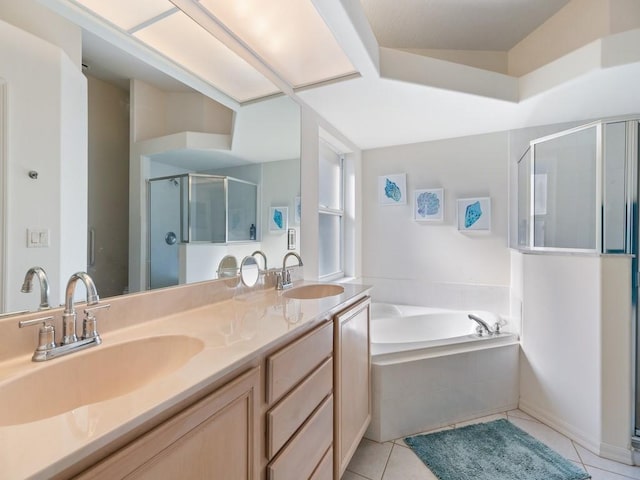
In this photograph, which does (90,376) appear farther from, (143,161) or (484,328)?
(484,328)

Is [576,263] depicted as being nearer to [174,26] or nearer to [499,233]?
[499,233]

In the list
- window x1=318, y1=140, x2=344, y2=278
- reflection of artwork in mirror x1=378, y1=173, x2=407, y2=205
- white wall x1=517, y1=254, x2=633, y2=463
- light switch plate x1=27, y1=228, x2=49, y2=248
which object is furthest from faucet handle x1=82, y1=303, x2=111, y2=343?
reflection of artwork in mirror x1=378, y1=173, x2=407, y2=205

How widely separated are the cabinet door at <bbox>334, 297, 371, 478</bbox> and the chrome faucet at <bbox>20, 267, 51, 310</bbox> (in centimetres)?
101

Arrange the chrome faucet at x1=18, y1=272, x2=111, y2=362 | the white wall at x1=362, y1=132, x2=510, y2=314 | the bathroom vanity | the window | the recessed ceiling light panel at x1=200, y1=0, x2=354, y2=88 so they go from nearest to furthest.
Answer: the bathroom vanity → the chrome faucet at x1=18, y1=272, x2=111, y2=362 → the recessed ceiling light panel at x1=200, y1=0, x2=354, y2=88 → the white wall at x1=362, y1=132, x2=510, y2=314 → the window

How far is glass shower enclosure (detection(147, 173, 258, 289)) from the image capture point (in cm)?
117

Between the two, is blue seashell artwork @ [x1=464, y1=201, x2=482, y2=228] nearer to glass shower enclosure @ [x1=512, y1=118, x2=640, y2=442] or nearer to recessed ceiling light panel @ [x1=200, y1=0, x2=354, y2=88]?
glass shower enclosure @ [x1=512, y1=118, x2=640, y2=442]

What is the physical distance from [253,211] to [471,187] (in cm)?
213

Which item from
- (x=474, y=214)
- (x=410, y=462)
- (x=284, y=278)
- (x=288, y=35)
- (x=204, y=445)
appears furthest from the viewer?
(x=474, y=214)

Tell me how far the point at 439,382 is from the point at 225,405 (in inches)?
67.2

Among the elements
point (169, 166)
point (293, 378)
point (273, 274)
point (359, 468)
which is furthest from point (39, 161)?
point (359, 468)

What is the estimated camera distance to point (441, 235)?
2.95m

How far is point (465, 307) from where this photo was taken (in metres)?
2.82

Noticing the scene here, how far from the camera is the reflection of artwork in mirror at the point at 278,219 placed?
1.89m

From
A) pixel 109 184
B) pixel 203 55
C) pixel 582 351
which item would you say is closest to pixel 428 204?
pixel 582 351
